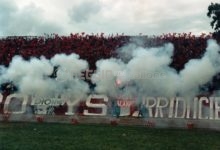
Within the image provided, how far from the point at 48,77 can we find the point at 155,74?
6.41 meters

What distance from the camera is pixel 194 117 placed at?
31.5m

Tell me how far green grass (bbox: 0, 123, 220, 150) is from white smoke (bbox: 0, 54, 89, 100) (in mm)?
5418

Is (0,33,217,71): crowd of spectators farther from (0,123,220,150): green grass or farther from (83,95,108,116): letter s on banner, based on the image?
(0,123,220,150): green grass

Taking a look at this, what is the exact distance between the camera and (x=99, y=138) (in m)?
22.9

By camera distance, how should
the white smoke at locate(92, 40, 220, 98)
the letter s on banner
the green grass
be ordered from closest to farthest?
the green grass → the white smoke at locate(92, 40, 220, 98) → the letter s on banner

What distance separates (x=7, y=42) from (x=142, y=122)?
1132 cm

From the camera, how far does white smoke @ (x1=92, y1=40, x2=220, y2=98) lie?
100 ft

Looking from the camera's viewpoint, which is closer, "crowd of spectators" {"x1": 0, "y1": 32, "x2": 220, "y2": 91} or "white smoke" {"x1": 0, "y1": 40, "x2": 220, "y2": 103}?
"white smoke" {"x1": 0, "y1": 40, "x2": 220, "y2": 103}

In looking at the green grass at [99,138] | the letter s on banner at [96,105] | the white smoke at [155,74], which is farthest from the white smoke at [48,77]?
the green grass at [99,138]

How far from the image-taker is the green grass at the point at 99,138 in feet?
67.8

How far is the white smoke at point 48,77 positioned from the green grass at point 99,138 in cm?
542

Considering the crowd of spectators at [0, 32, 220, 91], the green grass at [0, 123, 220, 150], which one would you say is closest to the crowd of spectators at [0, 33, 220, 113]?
the crowd of spectators at [0, 32, 220, 91]

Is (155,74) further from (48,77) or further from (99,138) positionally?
(99,138)

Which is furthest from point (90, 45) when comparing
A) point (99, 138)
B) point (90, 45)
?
point (99, 138)
